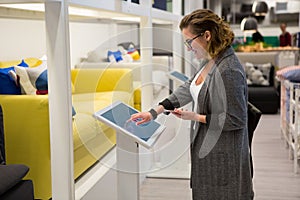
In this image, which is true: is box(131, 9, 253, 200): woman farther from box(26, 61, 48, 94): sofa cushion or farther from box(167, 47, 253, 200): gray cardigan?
box(26, 61, 48, 94): sofa cushion

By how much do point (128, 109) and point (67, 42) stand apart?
0.51 meters

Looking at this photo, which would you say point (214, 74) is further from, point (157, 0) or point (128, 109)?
point (157, 0)

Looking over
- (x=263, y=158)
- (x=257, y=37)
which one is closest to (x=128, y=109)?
(x=263, y=158)

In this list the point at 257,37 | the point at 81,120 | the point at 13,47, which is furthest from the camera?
the point at 257,37

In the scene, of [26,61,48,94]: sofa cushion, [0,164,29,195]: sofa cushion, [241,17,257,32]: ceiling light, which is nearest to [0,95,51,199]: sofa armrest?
[26,61,48,94]: sofa cushion

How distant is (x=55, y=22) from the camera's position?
2338 millimetres

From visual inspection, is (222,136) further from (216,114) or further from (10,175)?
(10,175)

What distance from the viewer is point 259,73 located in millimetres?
7621

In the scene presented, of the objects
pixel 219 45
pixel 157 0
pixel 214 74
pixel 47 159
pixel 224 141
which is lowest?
pixel 47 159

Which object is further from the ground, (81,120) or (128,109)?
(128,109)

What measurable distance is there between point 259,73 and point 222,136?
5.51m

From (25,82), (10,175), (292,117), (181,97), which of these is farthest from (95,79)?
(10,175)

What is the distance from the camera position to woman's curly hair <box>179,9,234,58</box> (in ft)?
7.51

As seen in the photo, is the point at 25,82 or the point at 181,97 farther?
the point at 25,82
